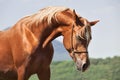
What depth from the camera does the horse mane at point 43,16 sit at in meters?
6.25

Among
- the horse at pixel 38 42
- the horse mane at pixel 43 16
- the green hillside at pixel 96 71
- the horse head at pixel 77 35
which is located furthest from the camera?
the green hillside at pixel 96 71

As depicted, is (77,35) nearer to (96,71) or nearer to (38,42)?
(38,42)

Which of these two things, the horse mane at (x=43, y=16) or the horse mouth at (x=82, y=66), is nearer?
the horse mouth at (x=82, y=66)

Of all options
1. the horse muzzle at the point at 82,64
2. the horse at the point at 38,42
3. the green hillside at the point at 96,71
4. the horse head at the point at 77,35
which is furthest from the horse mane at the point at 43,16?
the green hillside at the point at 96,71

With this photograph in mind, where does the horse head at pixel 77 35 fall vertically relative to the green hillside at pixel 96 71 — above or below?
above

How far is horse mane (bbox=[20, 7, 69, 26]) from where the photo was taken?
6.25 metres

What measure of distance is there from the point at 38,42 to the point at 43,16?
1.25ft

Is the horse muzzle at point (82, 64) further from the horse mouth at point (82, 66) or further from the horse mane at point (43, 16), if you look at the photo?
the horse mane at point (43, 16)

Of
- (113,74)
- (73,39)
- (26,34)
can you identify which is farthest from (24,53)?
(113,74)

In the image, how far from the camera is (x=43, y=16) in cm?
633

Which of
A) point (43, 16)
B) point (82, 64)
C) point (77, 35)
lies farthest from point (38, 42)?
point (82, 64)

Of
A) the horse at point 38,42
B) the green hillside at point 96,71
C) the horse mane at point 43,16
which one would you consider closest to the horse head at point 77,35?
the horse at point 38,42

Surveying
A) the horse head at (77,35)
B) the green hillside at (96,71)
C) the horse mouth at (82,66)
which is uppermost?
the horse head at (77,35)

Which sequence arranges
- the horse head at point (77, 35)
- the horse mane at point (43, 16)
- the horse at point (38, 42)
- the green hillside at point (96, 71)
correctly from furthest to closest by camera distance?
the green hillside at point (96, 71) < the horse mane at point (43, 16) < the horse at point (38, 42) < the horse head at point (77, 35)
